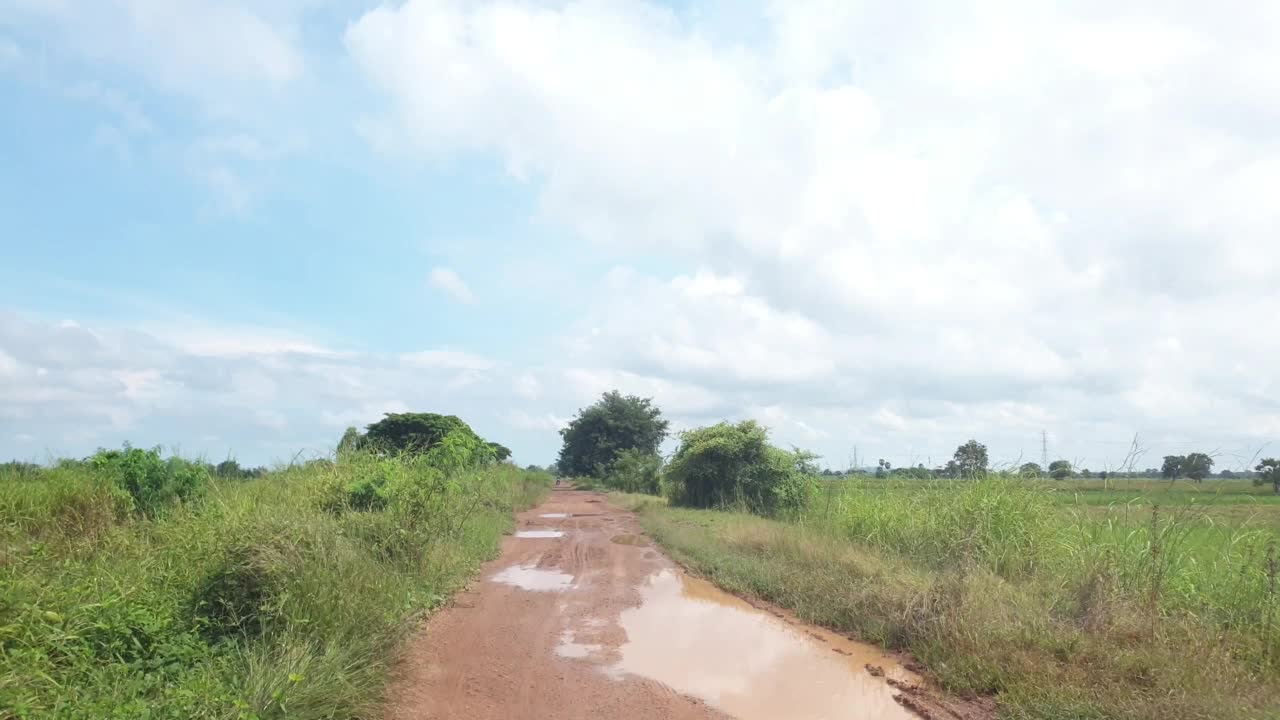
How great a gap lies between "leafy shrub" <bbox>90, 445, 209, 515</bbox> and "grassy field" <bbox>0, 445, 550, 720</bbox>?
0.03 m

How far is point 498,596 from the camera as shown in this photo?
10242 millimetres

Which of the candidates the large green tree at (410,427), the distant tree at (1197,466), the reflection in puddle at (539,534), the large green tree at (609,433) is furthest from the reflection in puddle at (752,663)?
the large green tree at (609,433)

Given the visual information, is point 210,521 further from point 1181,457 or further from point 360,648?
point 1181,457

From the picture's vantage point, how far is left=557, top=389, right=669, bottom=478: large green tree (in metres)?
50.5

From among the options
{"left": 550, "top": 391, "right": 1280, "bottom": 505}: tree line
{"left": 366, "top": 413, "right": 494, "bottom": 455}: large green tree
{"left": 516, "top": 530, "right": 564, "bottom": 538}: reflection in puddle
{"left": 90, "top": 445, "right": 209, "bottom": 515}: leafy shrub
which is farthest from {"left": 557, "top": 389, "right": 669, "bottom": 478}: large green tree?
{"left": 90, "top": 445, "right": 209, "bottom": 515}: leafy shrub

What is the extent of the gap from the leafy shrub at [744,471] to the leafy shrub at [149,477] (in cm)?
1397

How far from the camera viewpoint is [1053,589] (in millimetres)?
8445

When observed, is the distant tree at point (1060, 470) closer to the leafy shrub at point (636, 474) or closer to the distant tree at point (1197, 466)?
the distant tree at point (1197, 466)

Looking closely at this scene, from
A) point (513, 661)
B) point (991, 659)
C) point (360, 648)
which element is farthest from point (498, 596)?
point (991, 659)

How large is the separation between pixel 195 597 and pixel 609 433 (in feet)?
148

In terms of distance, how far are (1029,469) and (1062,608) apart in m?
4.21

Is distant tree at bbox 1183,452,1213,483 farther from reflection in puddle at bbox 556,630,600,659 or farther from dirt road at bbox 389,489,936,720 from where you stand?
reflection in puddle at bbox 556,630,600,659

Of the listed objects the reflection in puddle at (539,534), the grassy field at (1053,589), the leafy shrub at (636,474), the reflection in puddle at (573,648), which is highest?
the leafy shrub at (636,474)

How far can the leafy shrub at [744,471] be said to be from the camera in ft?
70.5
